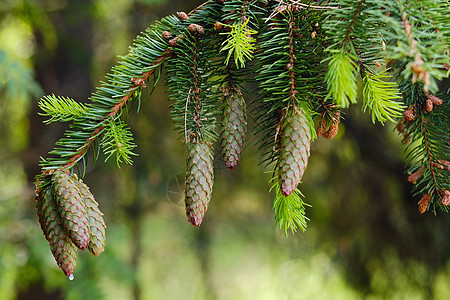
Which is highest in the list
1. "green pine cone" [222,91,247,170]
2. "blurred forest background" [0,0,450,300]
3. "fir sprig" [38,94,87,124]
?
"fir sprig" [38,94,87,124]

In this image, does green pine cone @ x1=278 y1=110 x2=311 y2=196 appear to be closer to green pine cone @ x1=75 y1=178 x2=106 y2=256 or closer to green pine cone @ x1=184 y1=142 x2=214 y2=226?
green pine cone @ x1=184 y1=142 x2=214 y2=226

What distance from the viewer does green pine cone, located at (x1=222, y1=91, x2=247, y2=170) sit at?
0.65m

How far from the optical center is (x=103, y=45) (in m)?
3.12

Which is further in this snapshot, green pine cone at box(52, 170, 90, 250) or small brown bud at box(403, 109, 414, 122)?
small brown bud at box(403, 109, 414, 122)

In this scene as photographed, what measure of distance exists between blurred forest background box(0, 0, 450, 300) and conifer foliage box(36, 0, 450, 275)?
56 cm

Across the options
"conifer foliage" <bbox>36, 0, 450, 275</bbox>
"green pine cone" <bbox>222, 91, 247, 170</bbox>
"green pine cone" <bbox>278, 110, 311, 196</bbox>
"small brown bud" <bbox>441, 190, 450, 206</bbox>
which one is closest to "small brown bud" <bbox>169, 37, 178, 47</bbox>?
"conifer foliage" <bbox>36, 0, 450, 275</bbox>

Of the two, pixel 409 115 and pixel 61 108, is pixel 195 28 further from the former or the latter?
pixel 409 115

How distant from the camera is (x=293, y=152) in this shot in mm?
587

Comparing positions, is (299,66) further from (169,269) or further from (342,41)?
(169,269)

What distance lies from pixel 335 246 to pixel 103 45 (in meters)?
2.28

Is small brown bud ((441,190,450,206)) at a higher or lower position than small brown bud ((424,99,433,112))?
lower

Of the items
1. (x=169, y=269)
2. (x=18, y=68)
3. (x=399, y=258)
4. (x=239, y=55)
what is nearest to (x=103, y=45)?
(x=18, y=68)

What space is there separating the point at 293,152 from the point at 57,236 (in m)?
0.39

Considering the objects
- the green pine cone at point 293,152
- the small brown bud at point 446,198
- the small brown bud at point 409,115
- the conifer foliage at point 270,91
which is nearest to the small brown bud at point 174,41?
the conifer foliage at point 270,91
